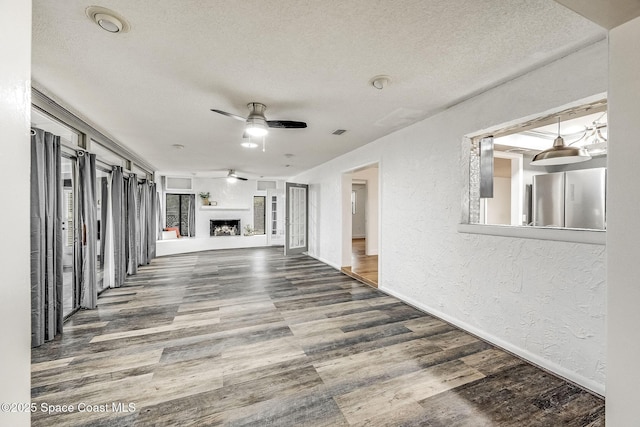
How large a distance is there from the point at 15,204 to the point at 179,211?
8.87m

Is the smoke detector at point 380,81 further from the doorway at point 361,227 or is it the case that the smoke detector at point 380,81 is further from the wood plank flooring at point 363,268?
the wood plank flooring at point 363,268

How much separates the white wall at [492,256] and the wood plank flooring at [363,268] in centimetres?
59

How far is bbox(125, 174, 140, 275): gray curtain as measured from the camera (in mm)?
4805

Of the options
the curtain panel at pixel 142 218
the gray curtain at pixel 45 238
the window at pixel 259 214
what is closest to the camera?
the gray curtain at pixel 45 238

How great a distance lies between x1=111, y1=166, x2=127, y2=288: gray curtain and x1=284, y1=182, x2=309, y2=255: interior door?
12.0 ft

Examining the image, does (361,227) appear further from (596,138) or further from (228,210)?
(596,138)

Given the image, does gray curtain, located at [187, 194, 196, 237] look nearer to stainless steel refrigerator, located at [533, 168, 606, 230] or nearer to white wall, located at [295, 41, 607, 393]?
white wall, located at [295, 41, 607, 393]

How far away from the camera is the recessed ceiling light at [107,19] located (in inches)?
57.8

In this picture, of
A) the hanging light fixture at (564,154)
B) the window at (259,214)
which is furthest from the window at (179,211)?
the hanging light fixture at (564,154)

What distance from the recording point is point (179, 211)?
8.57m

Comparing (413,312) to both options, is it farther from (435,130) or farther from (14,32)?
(14,32)

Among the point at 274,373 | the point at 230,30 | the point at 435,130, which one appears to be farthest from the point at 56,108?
the point at 435,130

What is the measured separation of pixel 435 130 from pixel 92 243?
4560 mm

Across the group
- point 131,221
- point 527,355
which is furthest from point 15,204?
point 131,221
